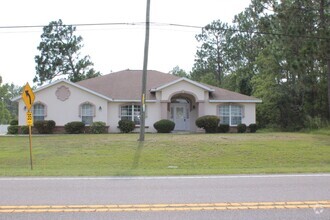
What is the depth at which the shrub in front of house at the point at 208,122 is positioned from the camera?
110 ft

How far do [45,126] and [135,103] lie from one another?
23.3 feet

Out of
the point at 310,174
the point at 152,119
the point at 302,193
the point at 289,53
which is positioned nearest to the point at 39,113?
the point at 152,119

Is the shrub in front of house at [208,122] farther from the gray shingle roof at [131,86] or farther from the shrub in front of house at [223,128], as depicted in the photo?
the gray shingle roof at [131,86]

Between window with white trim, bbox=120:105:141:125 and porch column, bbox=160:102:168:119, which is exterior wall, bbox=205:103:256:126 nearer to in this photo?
porch column, bbox=160:102:168:119

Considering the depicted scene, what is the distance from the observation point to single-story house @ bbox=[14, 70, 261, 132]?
34188 millimetres

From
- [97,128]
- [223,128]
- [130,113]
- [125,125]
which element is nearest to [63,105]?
[97,128]

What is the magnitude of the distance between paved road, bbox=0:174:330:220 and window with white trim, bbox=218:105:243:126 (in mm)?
23830

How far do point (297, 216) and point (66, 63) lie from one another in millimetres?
60759

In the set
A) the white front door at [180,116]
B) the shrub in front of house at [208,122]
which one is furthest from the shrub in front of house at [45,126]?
the shrub in front of house at [208,122]

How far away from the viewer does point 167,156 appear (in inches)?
737

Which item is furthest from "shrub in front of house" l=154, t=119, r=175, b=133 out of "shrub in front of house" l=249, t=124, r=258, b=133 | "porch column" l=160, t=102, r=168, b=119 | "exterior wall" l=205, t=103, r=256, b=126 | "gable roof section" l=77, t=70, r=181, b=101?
"shrub in front of house" l=249, t=124, r=258, b=133

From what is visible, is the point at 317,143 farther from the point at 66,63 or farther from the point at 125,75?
the point at 66,63

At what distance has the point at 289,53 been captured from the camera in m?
27.9

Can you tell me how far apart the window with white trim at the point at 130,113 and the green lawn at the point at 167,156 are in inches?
438
